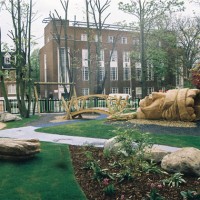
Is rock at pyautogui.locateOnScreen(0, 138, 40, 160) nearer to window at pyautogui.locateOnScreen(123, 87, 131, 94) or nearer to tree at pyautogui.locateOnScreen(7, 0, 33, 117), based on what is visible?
tree at pyautogui.locateOnScreen(7, 0, 33, 117)

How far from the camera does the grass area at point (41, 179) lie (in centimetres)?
595

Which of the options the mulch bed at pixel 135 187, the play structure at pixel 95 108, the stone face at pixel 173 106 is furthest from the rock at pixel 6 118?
the mulch bed at pixel 135 187

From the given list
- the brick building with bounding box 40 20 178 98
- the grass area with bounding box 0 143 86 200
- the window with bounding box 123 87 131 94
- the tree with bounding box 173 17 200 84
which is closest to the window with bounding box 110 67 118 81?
the brick building with bounding box 40 20 178 98

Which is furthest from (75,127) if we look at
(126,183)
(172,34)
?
(172,34)

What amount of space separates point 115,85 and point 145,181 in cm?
4369

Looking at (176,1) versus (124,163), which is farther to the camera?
(176,1)

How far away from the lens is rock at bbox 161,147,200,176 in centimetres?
666

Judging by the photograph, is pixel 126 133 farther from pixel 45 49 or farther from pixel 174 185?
pixel 45 49

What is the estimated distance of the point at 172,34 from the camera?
37.9 metres

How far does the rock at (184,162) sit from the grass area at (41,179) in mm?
2136

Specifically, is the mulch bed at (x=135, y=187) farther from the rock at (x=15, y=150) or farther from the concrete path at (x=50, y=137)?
the concrete path at (x=50, y=137)

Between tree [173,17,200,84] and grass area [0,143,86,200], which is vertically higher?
tree [173,17,200,84]

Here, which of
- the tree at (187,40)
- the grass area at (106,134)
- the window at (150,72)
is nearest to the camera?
the grass area at (106,134)

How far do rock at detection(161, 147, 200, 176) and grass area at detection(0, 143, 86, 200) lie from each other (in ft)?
7.01
